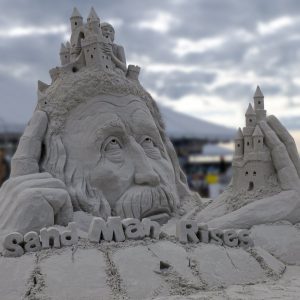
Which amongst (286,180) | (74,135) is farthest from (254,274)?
(74,135)

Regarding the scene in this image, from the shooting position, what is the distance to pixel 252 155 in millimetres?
6668

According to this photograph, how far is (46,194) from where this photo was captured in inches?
218

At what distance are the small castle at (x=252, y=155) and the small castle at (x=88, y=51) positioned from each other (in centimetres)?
166

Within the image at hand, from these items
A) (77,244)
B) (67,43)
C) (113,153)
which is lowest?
(77,244)

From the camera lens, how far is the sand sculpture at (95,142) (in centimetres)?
636

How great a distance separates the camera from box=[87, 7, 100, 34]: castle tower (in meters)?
6.89

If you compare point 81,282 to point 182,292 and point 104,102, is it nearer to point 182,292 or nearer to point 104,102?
point 182,292

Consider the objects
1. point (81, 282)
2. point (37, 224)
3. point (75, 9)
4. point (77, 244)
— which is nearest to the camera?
point (81, 282)

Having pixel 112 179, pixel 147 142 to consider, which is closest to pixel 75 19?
pixel 147 142

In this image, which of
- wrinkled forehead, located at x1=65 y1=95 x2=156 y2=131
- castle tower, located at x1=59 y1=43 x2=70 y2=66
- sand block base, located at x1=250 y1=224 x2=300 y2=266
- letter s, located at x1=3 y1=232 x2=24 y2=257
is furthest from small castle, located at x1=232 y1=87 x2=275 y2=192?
letter s, located at x1=3 y1=232 x2=24 y2=257

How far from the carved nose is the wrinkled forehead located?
0.63 metres

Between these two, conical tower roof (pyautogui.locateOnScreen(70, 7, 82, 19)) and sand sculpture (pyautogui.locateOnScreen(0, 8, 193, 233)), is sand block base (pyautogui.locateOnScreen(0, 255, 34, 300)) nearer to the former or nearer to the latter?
sand sculpture (pyautogui.locateOnScreen(0, 8, 193, 233))

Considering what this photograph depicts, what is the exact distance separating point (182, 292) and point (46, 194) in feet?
5.82

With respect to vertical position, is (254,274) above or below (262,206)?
below
